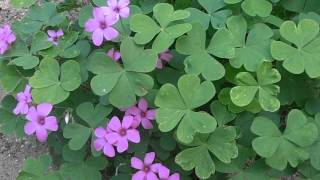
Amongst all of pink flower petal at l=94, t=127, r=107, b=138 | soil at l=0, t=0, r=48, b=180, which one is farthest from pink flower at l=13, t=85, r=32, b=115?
soil at l=0, t=0, r=48, b=180

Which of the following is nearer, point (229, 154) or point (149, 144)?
point (229, 154)

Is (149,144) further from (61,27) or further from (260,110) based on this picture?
(61,27)

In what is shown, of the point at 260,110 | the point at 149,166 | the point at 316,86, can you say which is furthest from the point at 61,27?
the point at 316,86

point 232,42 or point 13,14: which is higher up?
point 232,42

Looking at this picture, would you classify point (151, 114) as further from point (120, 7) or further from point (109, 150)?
point (120, 7)

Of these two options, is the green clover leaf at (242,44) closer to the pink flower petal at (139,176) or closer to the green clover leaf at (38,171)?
the pink flower petal at (139,176)

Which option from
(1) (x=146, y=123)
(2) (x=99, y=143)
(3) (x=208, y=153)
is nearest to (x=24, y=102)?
(2) (x=99, y=143)
